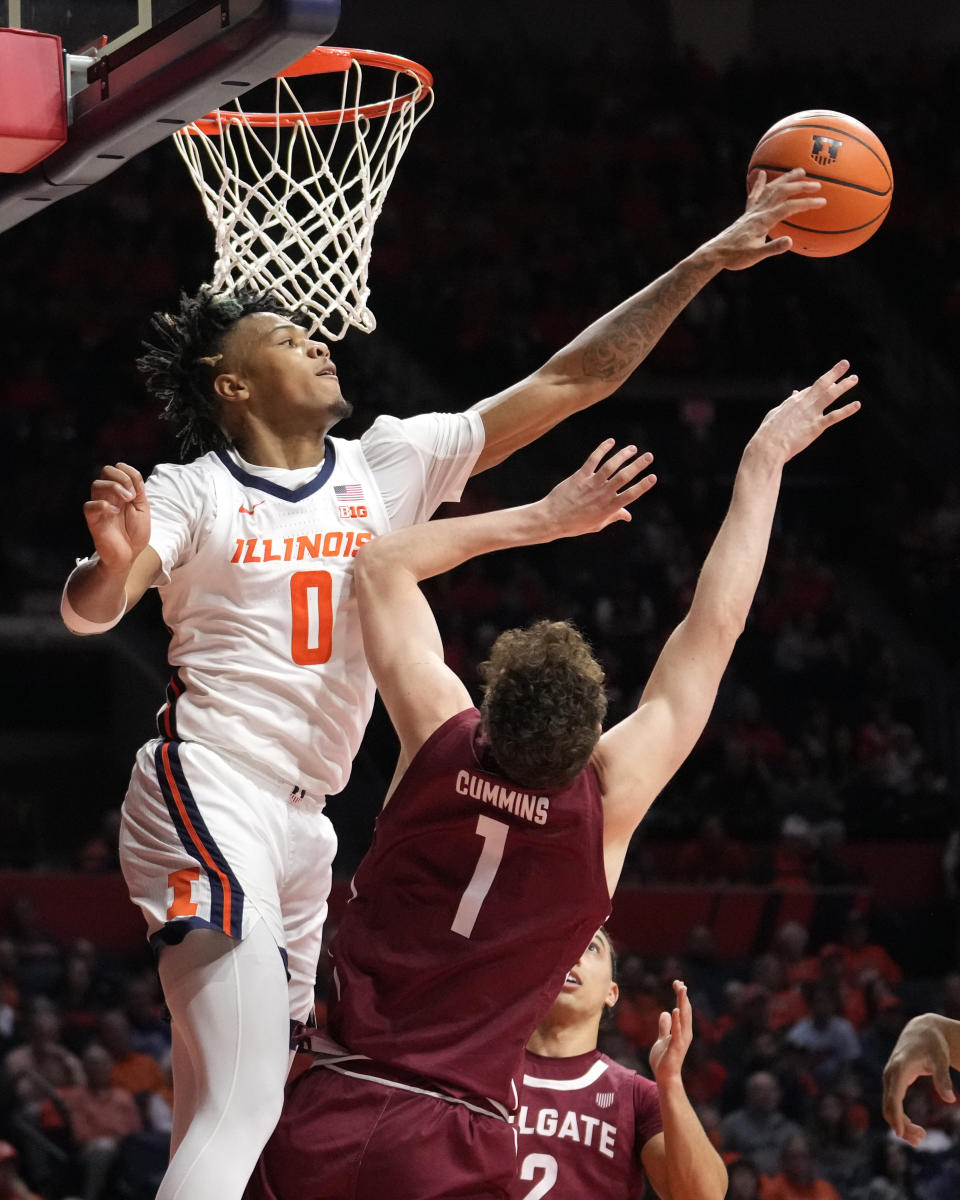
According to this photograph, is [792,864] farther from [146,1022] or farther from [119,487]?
[119,487]

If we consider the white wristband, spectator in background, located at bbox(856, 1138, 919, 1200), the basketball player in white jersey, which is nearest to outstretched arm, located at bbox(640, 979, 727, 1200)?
the basketball player in white jersey

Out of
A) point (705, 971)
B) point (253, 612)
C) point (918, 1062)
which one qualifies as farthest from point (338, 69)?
point (705, 971)

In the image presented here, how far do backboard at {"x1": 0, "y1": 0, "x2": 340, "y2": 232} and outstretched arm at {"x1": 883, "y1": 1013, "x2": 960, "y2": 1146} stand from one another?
2.30 meters

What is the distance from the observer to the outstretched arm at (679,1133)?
3240 millimetres

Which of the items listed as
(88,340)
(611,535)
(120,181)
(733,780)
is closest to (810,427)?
(733,780)

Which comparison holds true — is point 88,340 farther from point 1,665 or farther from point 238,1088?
point 238,1088

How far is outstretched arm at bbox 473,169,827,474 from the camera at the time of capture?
411cm

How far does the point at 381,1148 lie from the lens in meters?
2.86

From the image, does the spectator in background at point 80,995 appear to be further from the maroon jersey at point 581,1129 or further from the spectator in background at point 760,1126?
the maroon jersey at point 581,1129

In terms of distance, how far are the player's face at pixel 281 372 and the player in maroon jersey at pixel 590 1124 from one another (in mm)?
1325

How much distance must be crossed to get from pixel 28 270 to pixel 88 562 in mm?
10549

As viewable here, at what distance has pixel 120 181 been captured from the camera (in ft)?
46.1

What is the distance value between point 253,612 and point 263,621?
0.09ft

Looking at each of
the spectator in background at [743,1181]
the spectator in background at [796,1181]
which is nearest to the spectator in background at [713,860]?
the spectator in background at [796,1181]
